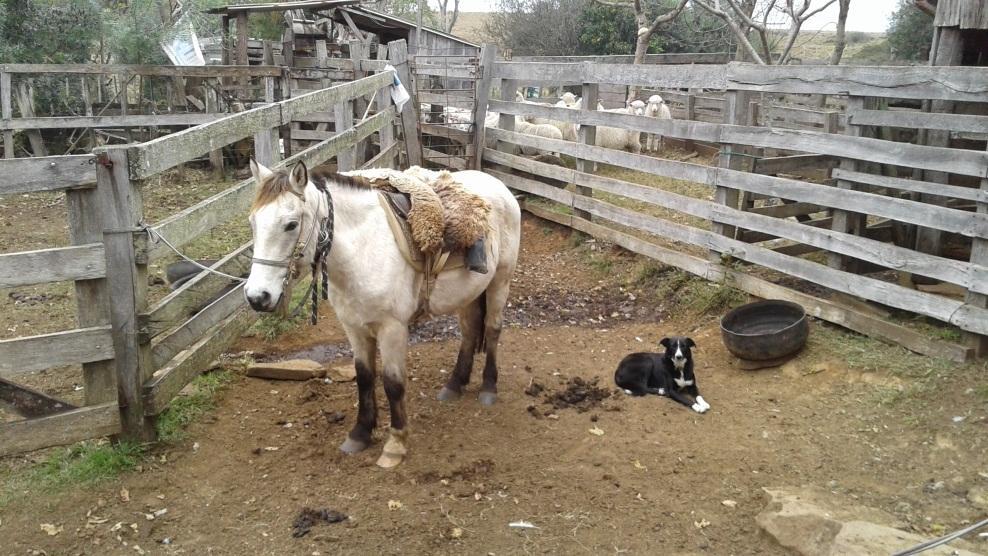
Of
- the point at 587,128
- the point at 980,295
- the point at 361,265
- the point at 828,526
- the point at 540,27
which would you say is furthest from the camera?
the point at 540,27

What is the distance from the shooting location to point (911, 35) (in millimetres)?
24266

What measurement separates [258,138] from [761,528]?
466 centimetres

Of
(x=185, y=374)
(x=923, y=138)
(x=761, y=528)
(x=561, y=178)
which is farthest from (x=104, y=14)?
(x=761, y=528)

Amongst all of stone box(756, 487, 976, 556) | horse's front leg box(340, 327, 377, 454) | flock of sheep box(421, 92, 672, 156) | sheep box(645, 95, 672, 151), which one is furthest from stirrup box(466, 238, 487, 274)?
sheep box(645, 95, 672, 151)

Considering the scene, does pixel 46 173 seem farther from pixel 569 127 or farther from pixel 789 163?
pixel 569 127

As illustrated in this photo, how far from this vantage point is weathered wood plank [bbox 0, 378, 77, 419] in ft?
12.2

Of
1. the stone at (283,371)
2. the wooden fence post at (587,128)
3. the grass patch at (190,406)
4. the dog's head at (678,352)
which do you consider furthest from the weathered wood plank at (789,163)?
the grass patch at (190,406)

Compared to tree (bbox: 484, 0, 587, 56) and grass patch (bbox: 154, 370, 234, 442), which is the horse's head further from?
tree (bbox: 484, 0, 587, 56)

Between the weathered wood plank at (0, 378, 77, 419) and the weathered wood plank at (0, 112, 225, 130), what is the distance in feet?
26.3

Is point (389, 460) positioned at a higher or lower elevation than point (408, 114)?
lower

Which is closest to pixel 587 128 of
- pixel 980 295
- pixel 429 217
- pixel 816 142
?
pixel 816 142

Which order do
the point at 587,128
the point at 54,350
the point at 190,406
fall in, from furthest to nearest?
the point at 587,128
the point at 190,406
the point at 54,350

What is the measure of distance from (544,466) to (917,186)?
354 centimetres

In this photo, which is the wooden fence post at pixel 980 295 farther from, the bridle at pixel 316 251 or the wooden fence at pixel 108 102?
A: the wooden fence at pixel 108 102
